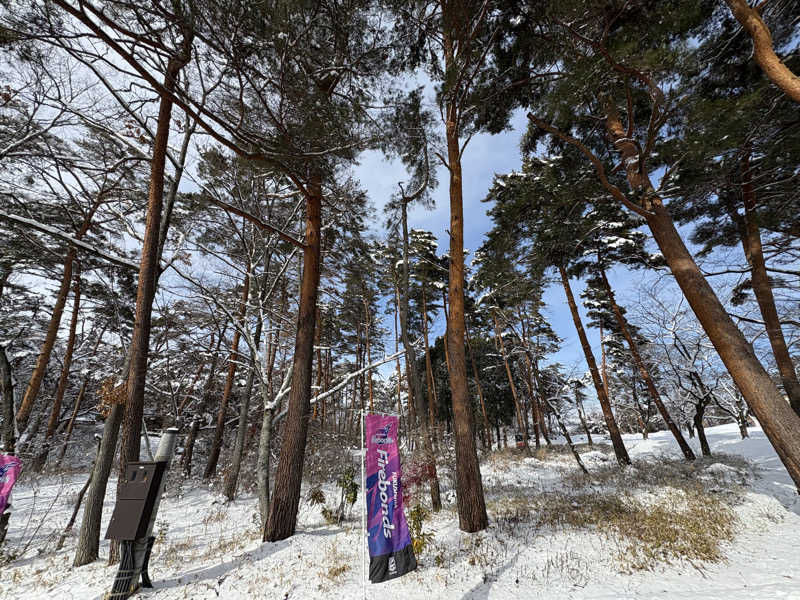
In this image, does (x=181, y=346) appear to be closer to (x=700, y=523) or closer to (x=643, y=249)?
(x=700, y=523)

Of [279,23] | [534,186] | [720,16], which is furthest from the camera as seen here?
[534,186]

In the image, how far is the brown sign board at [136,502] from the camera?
10.2 ft

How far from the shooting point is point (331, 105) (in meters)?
5.15

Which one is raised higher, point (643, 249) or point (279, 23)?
point (643, 249)

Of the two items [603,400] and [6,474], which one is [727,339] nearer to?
[603,400]

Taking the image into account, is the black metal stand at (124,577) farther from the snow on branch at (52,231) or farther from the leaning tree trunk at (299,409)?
the snow on branch at (52,231)

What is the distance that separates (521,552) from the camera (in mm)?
4488

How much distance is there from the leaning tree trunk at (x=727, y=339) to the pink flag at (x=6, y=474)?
35.7ft

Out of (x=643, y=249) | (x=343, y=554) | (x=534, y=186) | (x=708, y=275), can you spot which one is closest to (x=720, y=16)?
(x=534, y=186)

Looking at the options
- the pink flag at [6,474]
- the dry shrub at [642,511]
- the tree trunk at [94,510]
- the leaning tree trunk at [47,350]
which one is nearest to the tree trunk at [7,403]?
the pink flag at [6,474]

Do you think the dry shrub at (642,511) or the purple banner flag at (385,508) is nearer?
the purple banner flag at (385,508)

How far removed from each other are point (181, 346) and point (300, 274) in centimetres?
571

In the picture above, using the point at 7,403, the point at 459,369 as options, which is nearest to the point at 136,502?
the point at 459,369

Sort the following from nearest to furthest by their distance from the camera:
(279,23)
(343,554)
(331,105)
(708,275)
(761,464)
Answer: (279,23)
(343,554)
(331,105)
(708,275)
(761,464)
